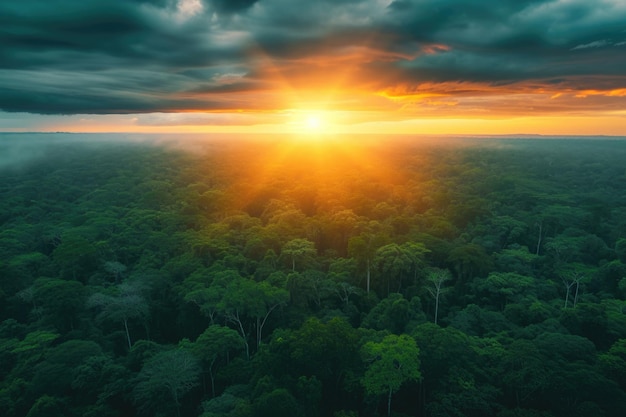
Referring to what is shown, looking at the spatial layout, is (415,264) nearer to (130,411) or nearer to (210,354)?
(210,354)

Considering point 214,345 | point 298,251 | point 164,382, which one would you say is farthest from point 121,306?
point 298,251

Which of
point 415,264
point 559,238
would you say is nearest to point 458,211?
point 559,238

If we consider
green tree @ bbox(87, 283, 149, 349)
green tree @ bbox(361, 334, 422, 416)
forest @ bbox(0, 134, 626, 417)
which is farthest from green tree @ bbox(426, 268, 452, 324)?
green tree @ bbox(87, 283, 149, 349)

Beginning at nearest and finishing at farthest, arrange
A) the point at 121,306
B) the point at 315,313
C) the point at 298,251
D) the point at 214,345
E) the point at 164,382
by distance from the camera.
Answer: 1. the point at 164,382
2. the point at 214,345
3. the point at 121,306
4. the point at 315,313
5. the point at 298,251

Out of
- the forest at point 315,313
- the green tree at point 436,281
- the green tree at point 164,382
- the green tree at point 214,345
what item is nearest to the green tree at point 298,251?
the forest at point 315,313

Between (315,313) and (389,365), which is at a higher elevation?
(389,365)

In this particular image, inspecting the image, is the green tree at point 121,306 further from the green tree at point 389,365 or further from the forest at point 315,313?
the green tree at point 389,365

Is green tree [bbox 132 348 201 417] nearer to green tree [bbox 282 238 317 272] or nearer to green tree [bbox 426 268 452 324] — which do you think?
green tree [bbox 282 238 317 272]

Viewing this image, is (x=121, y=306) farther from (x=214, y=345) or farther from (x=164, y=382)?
(x=164, y=382)

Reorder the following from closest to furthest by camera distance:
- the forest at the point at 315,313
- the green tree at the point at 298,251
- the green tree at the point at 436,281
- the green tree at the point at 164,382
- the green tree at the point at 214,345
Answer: the forest at the point at 315,313 → the green tree at the point at 164,382 → the green tree at the point at 214,345 → the green tree at the point at 436,281 → the green tree at the point at 298,251
